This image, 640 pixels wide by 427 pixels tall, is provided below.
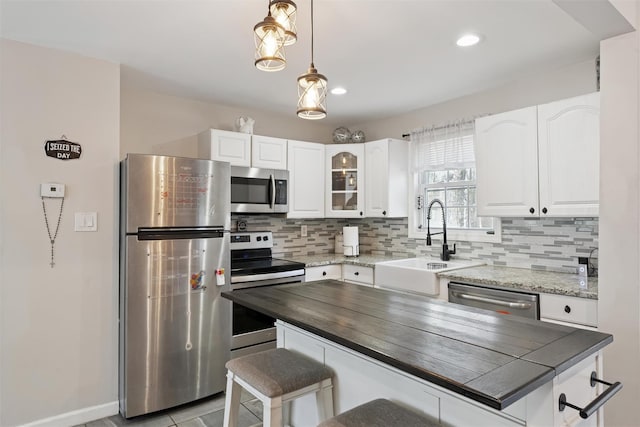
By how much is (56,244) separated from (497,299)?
289cm

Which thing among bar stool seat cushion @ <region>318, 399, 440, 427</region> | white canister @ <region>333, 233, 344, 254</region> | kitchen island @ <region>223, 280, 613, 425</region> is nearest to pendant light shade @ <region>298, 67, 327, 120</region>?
kitchen island @ <region>223, 280, 613, 425</region>

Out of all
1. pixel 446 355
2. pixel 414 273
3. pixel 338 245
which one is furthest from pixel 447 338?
pixel 338 245

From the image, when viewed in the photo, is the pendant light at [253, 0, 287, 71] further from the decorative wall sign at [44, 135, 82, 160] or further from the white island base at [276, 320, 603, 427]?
the decorative wall sign at [44, 135, 82, 160]

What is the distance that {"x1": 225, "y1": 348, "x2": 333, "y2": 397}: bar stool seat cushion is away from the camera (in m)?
1.55

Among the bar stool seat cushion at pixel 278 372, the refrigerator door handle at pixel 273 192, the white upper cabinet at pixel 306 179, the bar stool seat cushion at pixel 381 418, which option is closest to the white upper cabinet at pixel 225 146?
the refrigerator door handle at pixel 273 192

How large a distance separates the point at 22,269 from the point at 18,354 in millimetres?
514

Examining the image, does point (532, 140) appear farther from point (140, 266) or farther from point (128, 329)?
point (128, 329)

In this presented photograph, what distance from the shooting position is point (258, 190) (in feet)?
11.5

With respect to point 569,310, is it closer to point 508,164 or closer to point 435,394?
point 508,164

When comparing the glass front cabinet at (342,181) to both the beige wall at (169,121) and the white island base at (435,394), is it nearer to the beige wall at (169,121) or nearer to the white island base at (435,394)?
the beige wall at (169,121)

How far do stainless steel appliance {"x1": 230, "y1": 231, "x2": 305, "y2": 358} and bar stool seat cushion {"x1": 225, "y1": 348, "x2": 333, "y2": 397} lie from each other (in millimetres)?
1288

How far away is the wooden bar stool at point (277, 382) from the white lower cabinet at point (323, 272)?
5.50 ft

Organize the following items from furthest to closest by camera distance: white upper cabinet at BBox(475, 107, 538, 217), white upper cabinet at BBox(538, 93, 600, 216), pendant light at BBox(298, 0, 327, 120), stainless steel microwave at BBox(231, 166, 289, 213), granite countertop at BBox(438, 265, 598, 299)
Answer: stainless steel microwave at BBox(231, 166, 289, 213) → white upper cabinet at BBox(475, 107, 538, 217) → white upper cabinet at BBox(538, 93, 600, 216) → granite countertop at BBox(438, 265, 598, 299) → pendant light at BBox(298, 0, 327, 120)

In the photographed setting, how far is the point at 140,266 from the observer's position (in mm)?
2543
